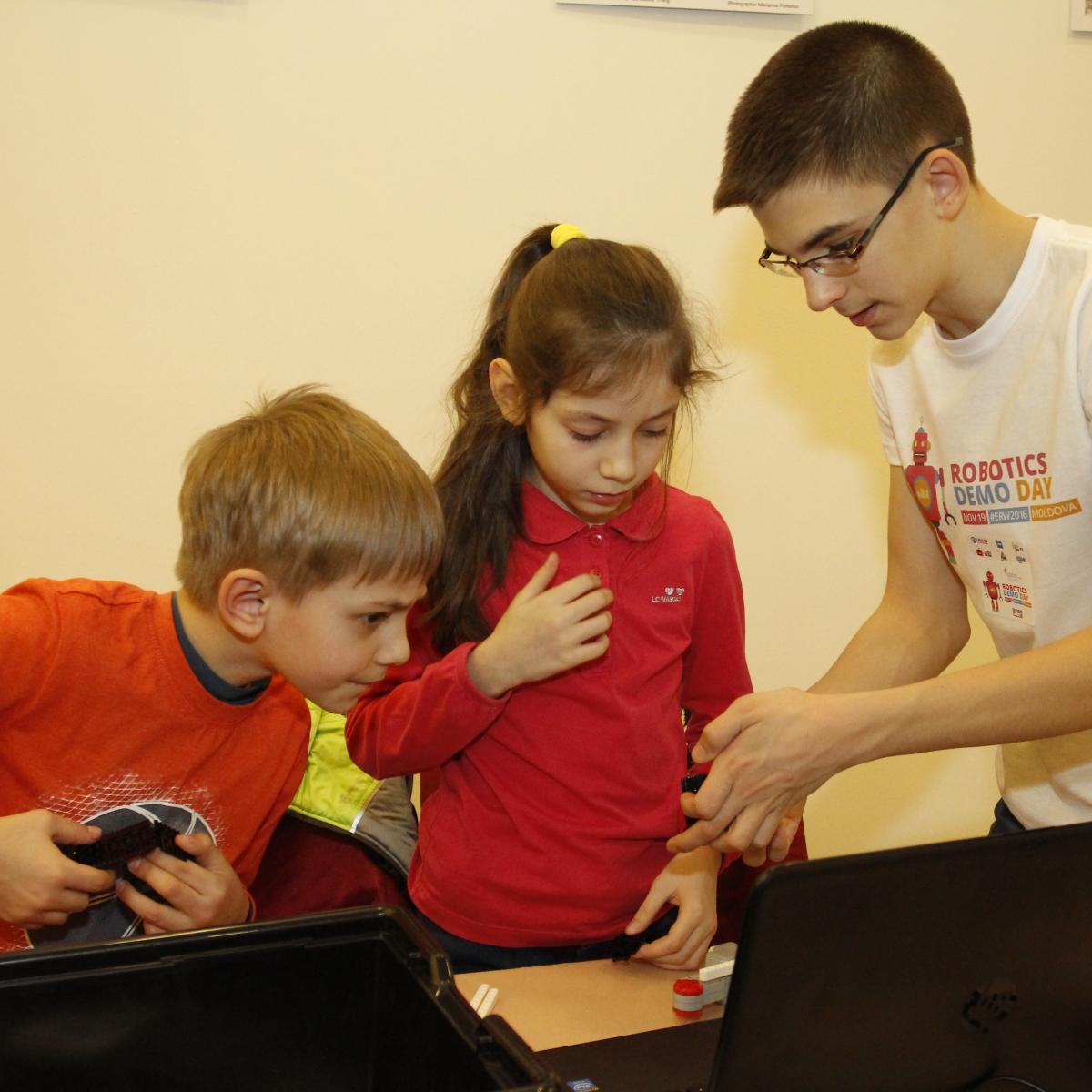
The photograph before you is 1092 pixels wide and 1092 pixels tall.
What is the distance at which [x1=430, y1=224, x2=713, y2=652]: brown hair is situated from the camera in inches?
46.6

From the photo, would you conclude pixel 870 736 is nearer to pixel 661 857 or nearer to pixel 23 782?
Answer: pixel 661 857

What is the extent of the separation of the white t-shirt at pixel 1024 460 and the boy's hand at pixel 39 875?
92cm

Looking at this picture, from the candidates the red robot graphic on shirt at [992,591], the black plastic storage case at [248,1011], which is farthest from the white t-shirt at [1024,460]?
the black plastic storage case at [248,1011]

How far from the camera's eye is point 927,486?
132 cm

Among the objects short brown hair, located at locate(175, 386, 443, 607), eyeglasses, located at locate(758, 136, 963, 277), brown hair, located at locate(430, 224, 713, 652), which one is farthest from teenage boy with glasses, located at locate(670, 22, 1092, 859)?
short brown hair, located at locate(175, 386, 443, 607)

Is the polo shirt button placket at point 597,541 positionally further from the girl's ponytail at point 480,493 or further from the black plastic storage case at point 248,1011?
the black plastic storage case at point 248,1011

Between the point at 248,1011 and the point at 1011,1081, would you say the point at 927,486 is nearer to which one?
the point at 1011,1081

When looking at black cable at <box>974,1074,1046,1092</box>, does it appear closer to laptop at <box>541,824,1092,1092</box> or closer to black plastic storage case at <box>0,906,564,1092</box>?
laptop at <box>541,824,1092,1092</box>

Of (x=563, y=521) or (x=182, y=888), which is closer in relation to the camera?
(x=182, y=888)

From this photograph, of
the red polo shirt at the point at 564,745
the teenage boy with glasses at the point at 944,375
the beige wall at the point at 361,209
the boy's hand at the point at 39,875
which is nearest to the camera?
the boy's hand at the point at 39,875

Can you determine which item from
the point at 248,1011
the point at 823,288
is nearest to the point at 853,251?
the point at 823,288

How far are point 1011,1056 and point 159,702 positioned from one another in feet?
2.76

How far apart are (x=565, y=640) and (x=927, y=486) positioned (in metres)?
0.47

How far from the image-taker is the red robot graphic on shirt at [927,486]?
130 centimetres
